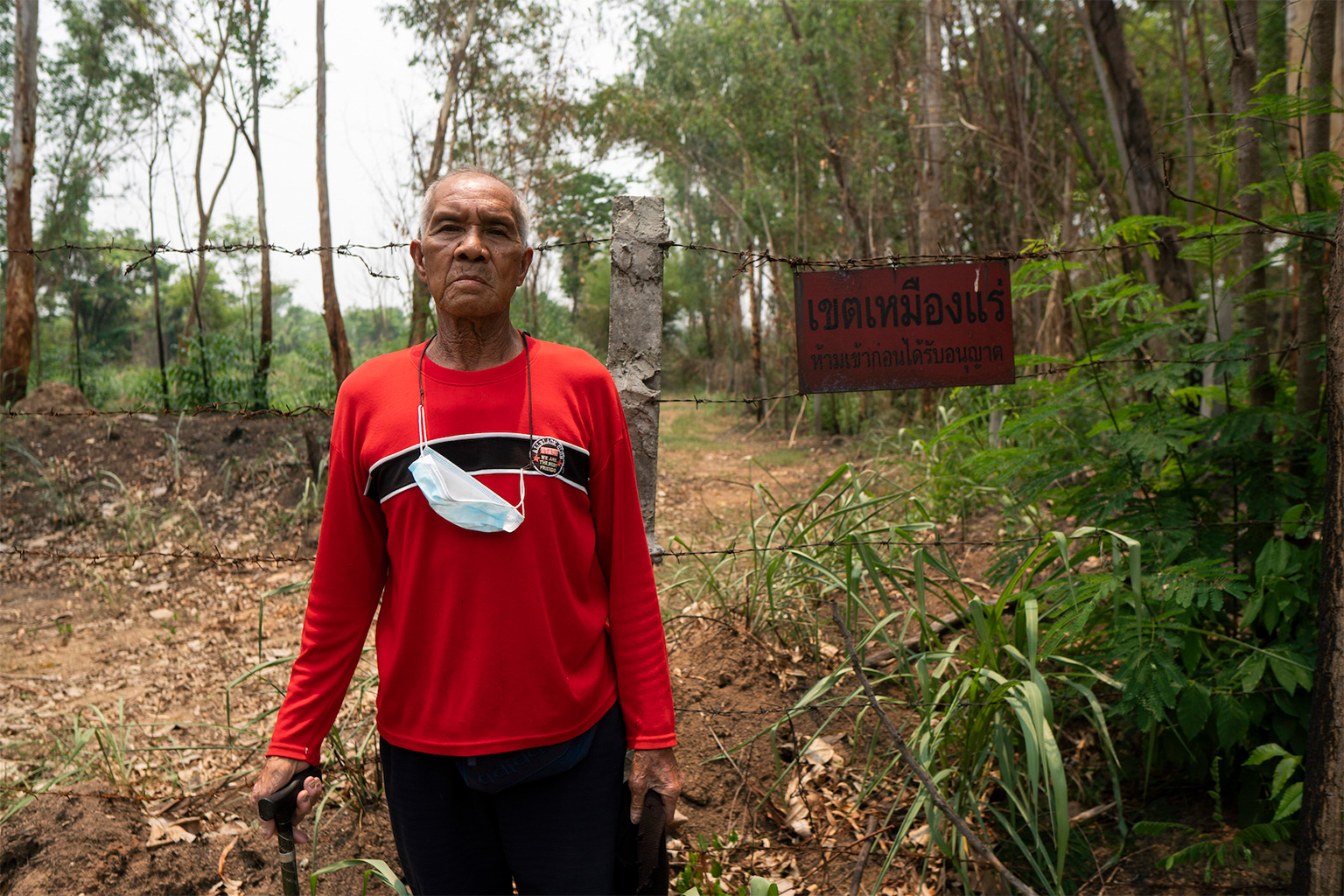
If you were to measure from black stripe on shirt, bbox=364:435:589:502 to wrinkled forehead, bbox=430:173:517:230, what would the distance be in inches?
16.1

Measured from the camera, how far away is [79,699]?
154 inches

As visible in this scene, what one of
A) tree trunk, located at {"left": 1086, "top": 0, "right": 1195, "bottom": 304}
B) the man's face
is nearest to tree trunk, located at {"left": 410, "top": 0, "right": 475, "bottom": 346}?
tree trunk, located at {"left": 1086, "top": 0, "right": 1195, "bottom": 304}

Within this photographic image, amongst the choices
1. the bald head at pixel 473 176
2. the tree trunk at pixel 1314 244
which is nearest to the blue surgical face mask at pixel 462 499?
the bald head at pixel 473 176

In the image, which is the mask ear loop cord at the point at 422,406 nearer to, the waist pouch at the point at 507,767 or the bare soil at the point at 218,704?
the waist pouch at the point at 507,767

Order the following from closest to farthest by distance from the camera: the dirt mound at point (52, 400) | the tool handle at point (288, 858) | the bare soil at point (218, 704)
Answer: the tool handle at point (288, 858), the bare soil at point (218, 704), the dirt mound at point (52, 400)

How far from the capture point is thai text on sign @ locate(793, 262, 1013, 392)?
7.27 feet

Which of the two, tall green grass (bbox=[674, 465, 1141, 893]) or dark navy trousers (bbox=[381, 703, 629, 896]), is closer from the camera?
dark navy trousers (bbox=[381, 703, 629, 896])

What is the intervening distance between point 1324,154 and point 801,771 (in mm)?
2311

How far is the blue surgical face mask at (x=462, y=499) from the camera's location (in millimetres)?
1367

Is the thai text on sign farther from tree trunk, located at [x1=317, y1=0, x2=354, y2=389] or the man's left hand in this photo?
tree trunk, located at [x1=317, y1=0, x2=354, y2=389]


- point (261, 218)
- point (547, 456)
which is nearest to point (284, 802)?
point (547, 456)

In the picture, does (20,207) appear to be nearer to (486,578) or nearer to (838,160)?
(838,160)

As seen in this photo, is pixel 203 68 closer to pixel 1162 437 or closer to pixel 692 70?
pixel 692 70

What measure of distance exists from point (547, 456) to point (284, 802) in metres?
0.76
